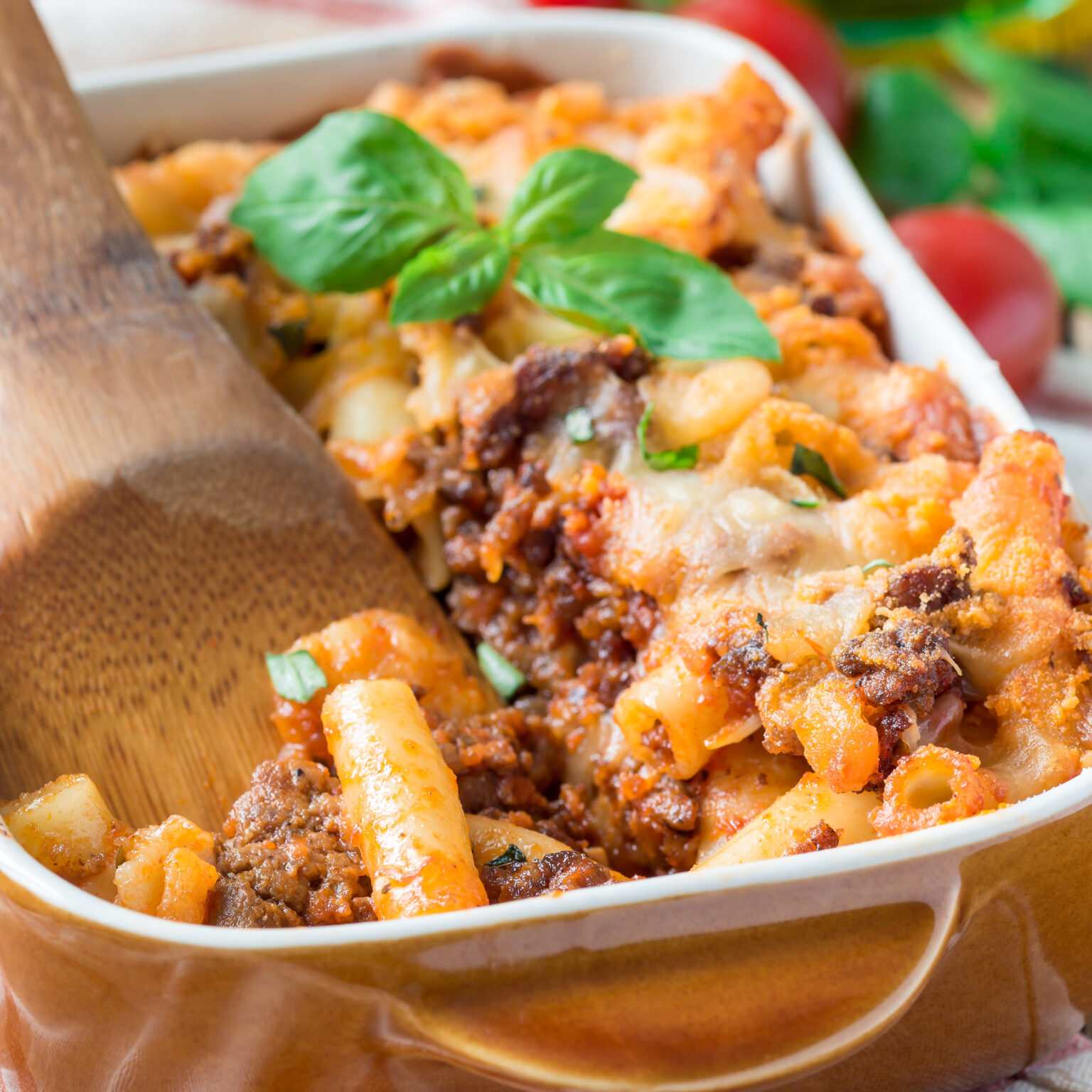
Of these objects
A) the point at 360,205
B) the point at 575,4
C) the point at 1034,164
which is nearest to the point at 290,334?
the point at 360,205

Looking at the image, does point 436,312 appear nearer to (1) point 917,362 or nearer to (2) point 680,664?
(2) point 680,664

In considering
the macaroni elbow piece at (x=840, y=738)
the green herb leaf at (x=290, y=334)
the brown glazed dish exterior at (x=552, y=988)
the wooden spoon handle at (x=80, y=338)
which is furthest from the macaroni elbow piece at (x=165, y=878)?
the green herb leaf at (x=290, y=334)

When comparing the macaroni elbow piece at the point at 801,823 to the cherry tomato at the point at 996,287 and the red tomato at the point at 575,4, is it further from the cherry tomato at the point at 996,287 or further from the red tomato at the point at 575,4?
the red tomato at the point at 575,4

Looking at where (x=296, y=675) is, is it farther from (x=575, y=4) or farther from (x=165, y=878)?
(x=575, y=4)

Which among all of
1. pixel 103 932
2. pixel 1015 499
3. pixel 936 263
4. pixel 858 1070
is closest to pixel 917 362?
pixel 1015 499

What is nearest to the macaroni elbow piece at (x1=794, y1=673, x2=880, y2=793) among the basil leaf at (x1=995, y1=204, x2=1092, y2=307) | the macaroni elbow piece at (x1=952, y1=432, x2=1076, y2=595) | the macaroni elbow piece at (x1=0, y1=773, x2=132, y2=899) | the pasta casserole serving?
the pasta casserole serving

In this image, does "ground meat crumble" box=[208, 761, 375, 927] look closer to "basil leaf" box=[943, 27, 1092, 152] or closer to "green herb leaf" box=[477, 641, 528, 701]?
"green herb leaf" box=[477, 641, 528, 701]
